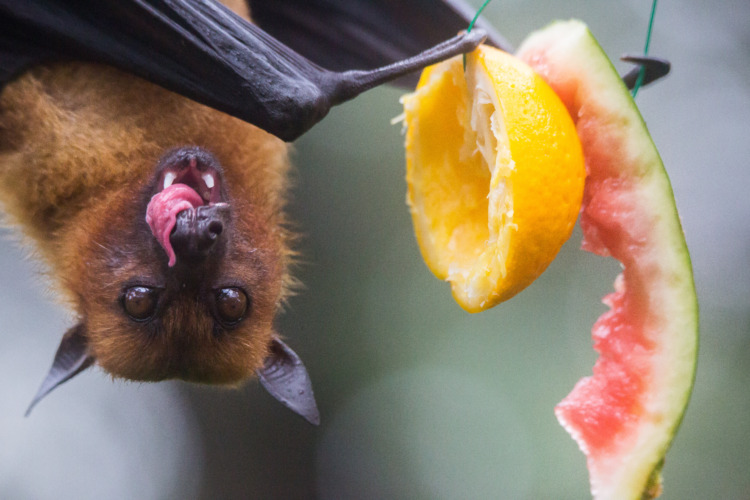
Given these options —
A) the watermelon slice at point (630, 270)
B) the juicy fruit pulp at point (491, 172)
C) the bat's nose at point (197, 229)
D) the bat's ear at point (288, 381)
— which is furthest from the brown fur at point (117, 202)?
the watermelon slice at point (630, 270)

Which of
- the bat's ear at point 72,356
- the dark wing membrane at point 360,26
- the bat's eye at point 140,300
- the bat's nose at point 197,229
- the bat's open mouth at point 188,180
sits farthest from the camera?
the dark wing membrane at point 360,26

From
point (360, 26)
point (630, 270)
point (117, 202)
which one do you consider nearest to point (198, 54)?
point (117, 202)

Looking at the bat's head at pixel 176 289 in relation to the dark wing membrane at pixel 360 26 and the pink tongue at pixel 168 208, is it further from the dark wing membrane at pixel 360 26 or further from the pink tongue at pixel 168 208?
the dark wing membrane at pixel 360 26

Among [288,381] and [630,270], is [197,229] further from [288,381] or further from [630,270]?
[630,270]

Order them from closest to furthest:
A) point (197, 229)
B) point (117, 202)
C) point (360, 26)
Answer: point (197, 229), point (117, 202), point (360, 26)

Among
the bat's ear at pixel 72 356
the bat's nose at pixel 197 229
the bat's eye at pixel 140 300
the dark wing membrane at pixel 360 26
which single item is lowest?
the bat's ear at pixel 72 356

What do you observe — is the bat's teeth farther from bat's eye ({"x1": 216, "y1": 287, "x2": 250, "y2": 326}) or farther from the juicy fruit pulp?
the juicy fruit pulp

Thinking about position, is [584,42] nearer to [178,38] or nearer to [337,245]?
[178,38]
